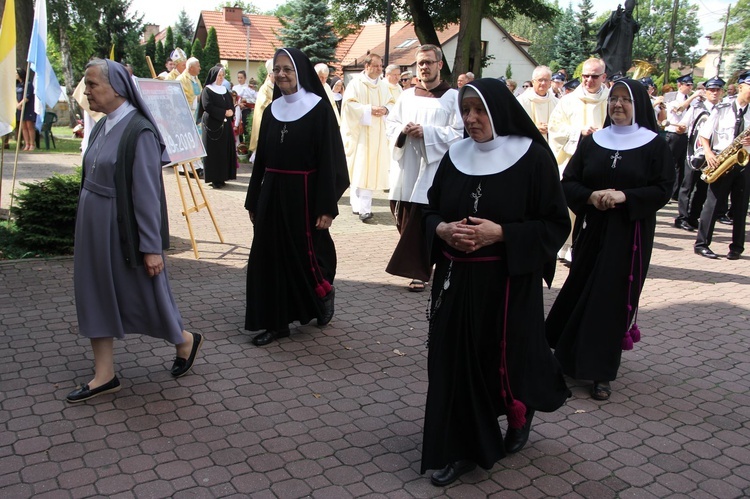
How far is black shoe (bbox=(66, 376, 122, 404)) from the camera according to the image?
4.39m

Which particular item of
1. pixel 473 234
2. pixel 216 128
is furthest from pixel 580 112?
pixel 216 128

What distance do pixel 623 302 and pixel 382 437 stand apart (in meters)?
1.92

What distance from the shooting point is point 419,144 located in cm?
727

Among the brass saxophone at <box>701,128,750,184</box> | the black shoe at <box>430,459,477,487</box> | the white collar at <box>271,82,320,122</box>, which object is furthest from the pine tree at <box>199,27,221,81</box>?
the black shoe at <box>430,459,477,487</box>

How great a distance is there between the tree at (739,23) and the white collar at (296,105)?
84.2 m

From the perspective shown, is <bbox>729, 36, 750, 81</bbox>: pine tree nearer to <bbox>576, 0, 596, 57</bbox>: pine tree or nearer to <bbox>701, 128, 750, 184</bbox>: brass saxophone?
<bbox>576, 0, 596, 57</bbox>: pine tree

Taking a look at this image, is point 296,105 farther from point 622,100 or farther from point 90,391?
point 90,391

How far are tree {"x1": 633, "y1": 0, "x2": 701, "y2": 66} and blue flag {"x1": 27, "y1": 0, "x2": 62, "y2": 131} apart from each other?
83.3 m

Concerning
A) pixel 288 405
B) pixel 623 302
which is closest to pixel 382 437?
pixel 288 405

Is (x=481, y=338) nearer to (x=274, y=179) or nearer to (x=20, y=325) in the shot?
(x=274, y=179)

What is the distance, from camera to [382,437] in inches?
165

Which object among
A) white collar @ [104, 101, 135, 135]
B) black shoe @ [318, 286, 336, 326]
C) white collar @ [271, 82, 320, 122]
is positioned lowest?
black shoe @ [318, 286, 336, 326]

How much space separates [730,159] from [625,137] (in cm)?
506

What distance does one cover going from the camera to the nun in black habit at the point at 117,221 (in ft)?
13.9
